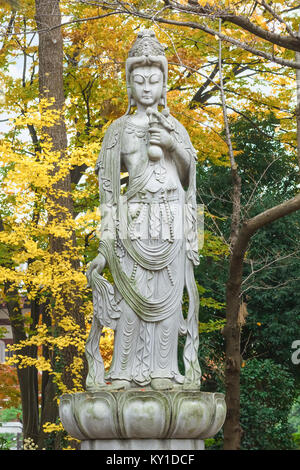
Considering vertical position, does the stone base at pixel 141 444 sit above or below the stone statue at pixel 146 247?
below

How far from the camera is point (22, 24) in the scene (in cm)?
1363

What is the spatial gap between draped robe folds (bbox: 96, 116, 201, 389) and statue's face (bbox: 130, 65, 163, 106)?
333 millimetres

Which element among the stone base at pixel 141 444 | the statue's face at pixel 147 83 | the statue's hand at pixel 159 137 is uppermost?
the statue's face at pixel 147 83

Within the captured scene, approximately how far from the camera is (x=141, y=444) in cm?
564

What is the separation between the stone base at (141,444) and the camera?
18.5 ft

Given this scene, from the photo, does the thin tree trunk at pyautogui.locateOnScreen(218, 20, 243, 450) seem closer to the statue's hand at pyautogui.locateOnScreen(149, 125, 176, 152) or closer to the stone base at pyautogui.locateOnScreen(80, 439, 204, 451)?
the statue's hand at pyautogui.locateOnScreen(149, 125, 176, 152)

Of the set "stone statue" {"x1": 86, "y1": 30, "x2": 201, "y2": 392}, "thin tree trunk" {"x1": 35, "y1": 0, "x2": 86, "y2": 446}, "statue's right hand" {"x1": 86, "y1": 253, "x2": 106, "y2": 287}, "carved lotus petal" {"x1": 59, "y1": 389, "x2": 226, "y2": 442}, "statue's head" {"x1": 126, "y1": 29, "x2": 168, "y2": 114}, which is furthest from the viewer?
"thin tree trunk" {"x1": 35, "y1": 0, "x2": 86, "y2": 446}

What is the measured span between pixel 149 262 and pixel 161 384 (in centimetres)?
106

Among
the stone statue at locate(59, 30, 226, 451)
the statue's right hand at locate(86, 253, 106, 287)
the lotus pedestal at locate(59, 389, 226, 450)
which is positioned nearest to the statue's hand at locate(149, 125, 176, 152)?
the stone statue at locate(59, 30, 226, 451)

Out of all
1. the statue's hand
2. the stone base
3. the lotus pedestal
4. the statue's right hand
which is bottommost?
the stone base

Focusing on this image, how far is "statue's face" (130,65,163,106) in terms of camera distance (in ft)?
22.1

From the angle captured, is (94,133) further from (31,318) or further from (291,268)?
(291,268)

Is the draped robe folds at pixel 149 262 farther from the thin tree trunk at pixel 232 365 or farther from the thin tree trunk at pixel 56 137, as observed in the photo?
the thin tree trunk at pixel 56 137

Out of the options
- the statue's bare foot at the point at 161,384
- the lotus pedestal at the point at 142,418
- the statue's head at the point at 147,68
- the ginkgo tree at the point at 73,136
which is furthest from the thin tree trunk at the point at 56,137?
the lotus pedestal at the point at 142,418
